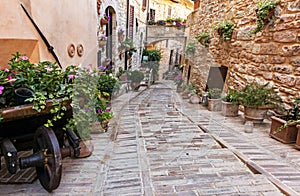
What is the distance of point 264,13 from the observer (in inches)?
124

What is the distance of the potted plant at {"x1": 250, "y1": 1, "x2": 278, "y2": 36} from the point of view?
3.05 meters

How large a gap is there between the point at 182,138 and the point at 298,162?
112cm

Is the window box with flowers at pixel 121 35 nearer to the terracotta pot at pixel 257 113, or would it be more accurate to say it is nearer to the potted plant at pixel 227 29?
the potted plant at pixel 227 29

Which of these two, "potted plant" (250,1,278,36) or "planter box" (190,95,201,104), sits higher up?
"potted plant" (250,1,278,36)

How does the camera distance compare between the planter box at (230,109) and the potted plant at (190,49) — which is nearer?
the planter box at (230,109)

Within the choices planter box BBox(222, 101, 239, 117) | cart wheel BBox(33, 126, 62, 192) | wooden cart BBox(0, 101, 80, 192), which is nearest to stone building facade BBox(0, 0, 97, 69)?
wooden cart BBox(0, 101, 80, 192)

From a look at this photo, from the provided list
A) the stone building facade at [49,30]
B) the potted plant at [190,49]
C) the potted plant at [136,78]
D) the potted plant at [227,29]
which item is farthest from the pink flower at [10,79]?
the potted plant at [227,29]

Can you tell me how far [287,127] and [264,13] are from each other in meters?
1.93

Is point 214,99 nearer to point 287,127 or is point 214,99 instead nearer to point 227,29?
point 227,29

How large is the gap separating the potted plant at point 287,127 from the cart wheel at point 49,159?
2.23 metres

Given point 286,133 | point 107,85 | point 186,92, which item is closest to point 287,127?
point 286,133

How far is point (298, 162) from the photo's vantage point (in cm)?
177

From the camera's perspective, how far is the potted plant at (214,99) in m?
4.48

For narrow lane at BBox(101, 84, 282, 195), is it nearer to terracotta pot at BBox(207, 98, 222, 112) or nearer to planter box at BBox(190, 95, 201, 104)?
terracotta pot at BBox(207, 98, 222, 112)
